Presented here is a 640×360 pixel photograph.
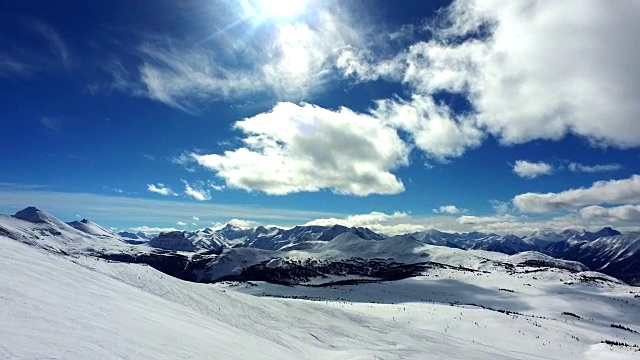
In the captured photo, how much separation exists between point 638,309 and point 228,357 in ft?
303

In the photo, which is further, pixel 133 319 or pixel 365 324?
pixel 365 324

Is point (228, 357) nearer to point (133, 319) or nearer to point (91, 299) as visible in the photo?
point (133, 319)

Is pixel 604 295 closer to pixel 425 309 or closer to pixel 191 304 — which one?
pixel 425 309

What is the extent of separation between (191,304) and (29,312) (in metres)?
13.5

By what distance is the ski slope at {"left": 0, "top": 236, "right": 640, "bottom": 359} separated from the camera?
10359 millimetres

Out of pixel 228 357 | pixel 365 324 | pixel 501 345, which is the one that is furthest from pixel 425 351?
pixel 228 357

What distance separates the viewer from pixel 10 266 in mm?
14805

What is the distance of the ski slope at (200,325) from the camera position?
408 inches

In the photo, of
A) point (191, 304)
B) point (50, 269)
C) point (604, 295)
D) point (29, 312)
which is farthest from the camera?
point (604, 295)

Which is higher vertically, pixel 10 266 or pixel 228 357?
pixel 10 266

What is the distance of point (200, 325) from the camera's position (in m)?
17.3

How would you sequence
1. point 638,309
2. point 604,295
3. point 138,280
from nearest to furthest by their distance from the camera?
point 138,280 < point 638,309 < point 604,295

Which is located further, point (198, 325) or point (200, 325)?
point (200, 325)

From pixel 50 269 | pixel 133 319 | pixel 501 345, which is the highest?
pixel 50 269
